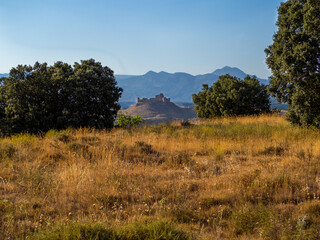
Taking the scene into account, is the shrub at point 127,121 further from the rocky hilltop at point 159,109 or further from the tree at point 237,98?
the rocky hilltop at point 159,109

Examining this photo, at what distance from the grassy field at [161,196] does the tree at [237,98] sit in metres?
16.7

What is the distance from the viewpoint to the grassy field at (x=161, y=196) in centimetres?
375

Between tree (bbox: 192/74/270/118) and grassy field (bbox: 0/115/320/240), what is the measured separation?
1669cm

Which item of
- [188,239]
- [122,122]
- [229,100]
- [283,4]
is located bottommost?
[188,239]

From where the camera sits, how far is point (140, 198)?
5.11m

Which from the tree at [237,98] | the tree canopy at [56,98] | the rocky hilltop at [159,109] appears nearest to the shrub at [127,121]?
the tree canopy at [56,98]

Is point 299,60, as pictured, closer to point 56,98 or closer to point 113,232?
point 113,232

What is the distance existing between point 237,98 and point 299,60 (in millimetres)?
12930

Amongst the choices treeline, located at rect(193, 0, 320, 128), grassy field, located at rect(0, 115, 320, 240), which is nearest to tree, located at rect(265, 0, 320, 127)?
treeline, located at rect(193, 0, 320, 128)

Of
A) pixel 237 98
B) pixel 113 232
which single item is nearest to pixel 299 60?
pixel 113 232

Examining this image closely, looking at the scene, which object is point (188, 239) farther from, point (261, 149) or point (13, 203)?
point (261, 149)

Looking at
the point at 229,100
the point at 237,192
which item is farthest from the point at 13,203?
the point at 229,100

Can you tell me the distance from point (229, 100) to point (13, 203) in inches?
923

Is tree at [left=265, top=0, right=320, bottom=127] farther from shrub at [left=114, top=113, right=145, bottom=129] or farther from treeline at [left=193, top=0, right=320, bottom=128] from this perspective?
shrub at [left=114, top=113, right=145, bottom=129]
